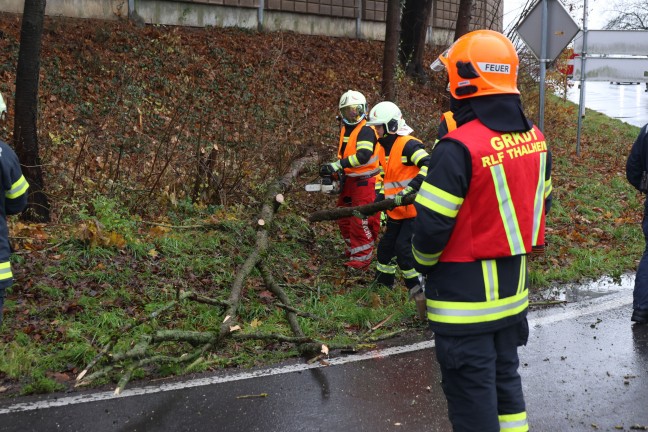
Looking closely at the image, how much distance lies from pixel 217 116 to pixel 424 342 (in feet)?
30.7

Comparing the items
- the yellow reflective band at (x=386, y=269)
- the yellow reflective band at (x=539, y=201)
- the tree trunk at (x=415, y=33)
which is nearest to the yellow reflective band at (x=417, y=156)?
the yellow reflective band at (x=386, y=269)

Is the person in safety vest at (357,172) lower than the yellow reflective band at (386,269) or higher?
higher

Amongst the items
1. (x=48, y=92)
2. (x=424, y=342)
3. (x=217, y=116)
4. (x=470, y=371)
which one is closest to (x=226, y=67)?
(x=217, y=116)

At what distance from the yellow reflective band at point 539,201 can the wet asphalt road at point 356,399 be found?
147cm

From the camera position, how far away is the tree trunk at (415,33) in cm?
2088

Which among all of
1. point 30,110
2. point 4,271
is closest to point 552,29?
point 30,110

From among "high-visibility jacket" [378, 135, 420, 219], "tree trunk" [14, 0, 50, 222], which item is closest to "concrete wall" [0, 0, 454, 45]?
"tree trunk" [14, 0, 50, 222]

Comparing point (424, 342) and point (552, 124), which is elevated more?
point (552, 124)

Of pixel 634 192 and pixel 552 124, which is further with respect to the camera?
pixel 552 124

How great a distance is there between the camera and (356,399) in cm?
498

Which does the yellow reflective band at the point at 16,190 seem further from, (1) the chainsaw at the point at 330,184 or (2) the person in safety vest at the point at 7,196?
(1) the chainsaw at the point at 330,184

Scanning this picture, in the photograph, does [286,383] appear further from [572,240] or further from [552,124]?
[552,124]

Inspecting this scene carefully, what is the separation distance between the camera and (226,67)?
17094 millimetres

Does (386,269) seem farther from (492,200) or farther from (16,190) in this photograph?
(492,200)
